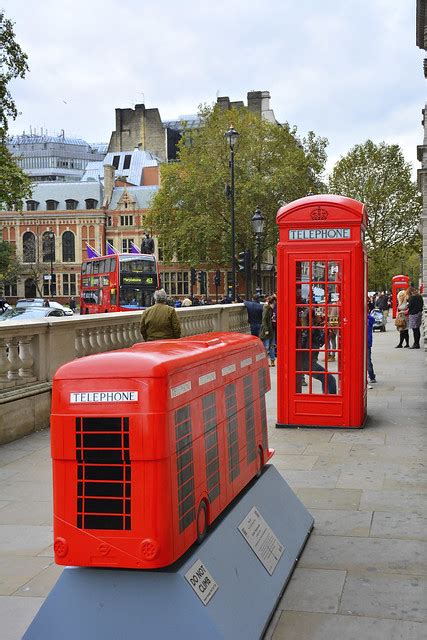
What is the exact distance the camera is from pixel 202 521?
4.35 metres

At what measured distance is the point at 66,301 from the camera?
104 metres

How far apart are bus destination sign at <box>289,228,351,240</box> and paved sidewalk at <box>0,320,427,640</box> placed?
235 cm

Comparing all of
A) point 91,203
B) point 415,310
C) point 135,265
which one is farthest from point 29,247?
point 415,310

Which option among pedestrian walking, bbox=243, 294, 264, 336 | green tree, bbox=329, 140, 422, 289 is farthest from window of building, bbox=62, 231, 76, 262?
pedestrian walking, bbox=243, 294, 264, 336

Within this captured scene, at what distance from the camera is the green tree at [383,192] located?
2375 inches

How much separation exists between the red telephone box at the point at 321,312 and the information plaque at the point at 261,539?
530cm

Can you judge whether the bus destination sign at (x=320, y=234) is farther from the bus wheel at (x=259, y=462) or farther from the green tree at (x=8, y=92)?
the green tree at (x=8, y=92)

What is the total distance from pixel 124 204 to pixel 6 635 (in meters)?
104

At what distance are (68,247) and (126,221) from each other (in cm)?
807

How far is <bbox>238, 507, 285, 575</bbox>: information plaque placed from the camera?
Result: 482 cm

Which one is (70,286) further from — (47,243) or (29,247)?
(29,247)

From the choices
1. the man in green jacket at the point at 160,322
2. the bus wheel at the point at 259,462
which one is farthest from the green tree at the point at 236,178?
the bus wheel at the point at 259,462

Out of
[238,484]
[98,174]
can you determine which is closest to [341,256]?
[238,484]

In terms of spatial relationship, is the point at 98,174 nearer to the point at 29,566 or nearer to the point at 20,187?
the point at 20,187
